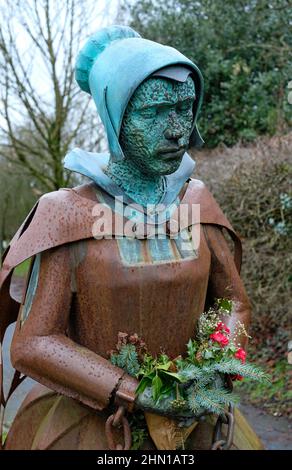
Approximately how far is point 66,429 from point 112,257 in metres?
0.57

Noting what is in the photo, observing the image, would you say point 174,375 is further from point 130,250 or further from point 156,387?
point 130,250

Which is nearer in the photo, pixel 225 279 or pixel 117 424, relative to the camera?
pixel 117 424

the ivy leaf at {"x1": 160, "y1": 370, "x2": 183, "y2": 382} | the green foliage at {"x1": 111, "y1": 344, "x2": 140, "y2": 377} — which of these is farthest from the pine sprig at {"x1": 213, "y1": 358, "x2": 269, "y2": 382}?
the green foliage at {"x1": 111, "y1": 344, "x2": 140, "y2": 377}

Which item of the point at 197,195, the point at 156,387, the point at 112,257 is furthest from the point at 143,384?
the point at 197,195

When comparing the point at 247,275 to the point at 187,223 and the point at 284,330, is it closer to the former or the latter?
the point at 284,330

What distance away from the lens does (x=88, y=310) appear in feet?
5.77

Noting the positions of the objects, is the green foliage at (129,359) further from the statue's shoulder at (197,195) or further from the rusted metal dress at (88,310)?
the statue's shoulder at (197,195)

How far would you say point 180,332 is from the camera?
183cm

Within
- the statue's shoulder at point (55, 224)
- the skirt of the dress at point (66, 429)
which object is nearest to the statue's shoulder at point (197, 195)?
the statue's shoulder at point (55, 224)

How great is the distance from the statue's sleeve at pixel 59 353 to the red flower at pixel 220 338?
296 mm

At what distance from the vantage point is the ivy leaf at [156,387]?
162 centimetres

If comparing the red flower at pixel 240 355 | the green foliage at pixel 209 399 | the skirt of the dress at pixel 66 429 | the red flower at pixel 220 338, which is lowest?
the skirt of the dress at pixel 66 429

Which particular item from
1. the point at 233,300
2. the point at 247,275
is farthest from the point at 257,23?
the point at 233,300

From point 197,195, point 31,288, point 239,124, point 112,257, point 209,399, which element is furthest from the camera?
point 239,124
